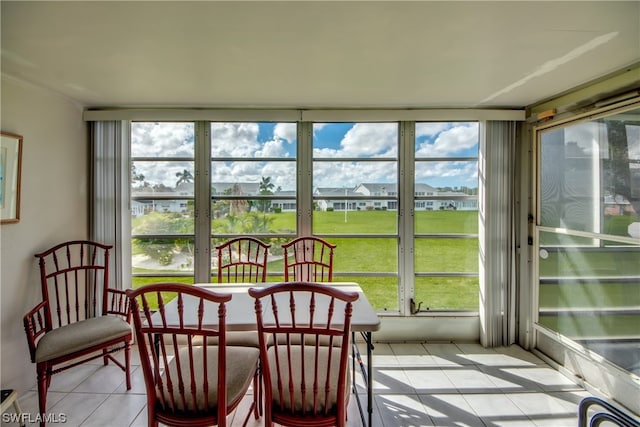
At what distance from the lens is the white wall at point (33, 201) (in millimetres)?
2332

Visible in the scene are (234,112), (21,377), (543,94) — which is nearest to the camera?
(21,377)

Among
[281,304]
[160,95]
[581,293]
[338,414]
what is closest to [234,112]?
[160,95]

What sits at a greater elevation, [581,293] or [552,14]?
[552,14]

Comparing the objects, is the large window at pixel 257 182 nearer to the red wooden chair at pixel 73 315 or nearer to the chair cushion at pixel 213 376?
the red wooden chair at pixel 73 315

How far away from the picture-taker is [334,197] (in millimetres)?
3408

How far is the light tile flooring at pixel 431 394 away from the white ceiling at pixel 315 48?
2528mm

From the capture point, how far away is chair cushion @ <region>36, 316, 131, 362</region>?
84.2 inches

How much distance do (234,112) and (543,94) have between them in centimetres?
298

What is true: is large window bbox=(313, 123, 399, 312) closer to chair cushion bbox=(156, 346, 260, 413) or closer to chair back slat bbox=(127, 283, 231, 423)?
chair cushion bbox=(156, 346, 260, 413)

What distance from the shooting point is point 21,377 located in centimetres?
244

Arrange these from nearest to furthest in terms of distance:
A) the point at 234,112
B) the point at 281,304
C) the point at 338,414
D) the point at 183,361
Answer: the point at 338,414 → the point at 183,361 → the point at 281,304 → the point at 234,112

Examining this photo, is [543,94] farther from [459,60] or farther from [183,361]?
[183,361]

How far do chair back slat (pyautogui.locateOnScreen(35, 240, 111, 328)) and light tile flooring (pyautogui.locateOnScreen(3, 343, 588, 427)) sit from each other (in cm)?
53

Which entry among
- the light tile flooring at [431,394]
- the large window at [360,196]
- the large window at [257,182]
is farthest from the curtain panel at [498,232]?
the large window at [257,182]
